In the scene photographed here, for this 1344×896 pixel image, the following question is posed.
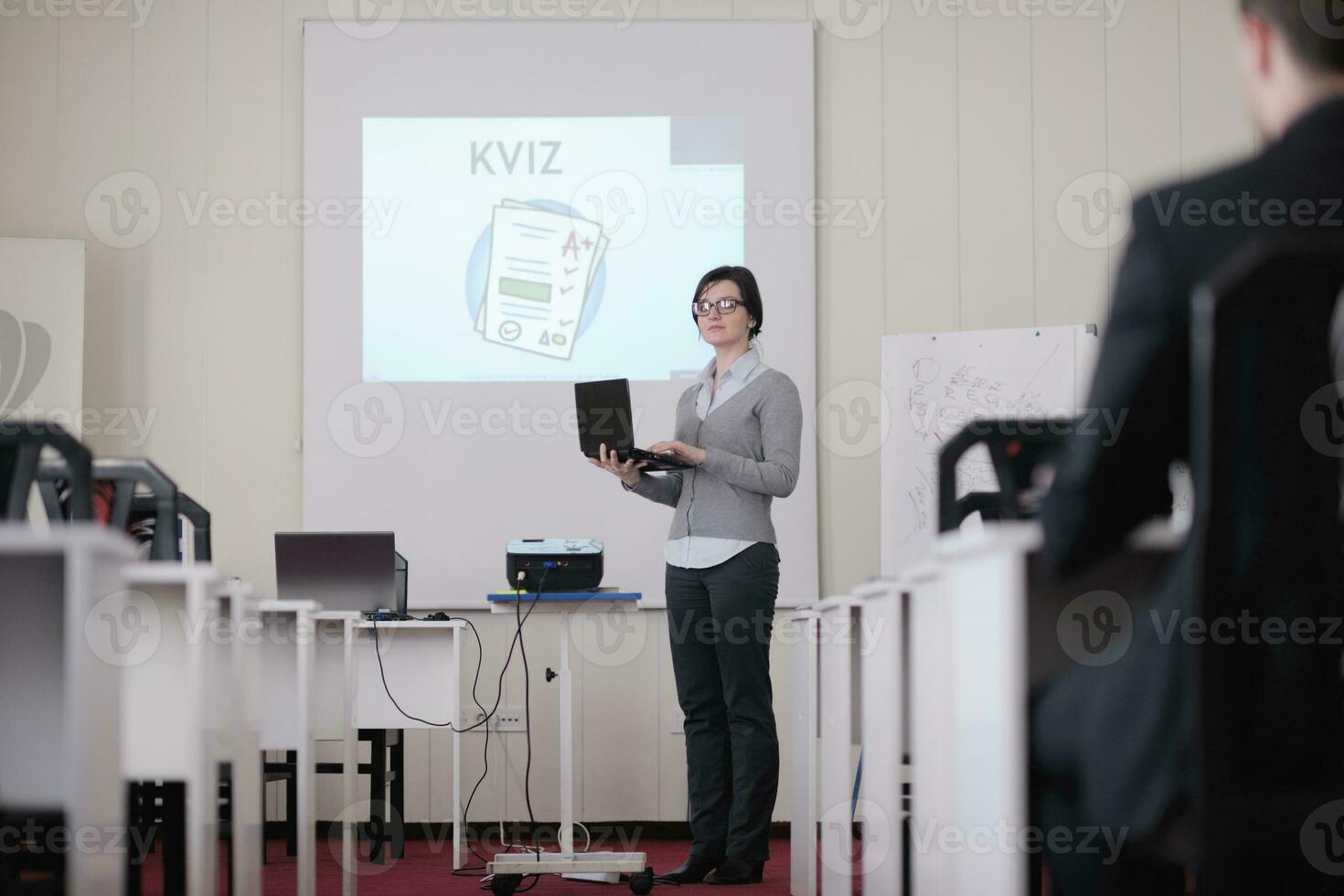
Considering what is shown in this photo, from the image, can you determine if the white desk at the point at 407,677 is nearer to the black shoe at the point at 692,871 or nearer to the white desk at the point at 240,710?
the black shoe at the point at 692,871

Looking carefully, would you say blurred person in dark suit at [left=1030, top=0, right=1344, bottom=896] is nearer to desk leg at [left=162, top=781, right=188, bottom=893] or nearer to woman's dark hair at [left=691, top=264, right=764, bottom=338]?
desk leg at [left=162, top=781, right=188, bottom=893]

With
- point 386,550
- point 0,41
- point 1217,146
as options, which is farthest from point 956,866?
point 0,41

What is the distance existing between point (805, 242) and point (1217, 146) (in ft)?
5.51

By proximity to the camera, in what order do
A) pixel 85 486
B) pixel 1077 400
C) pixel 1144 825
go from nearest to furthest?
pixel 1144 825 → pixel 85 486 → pixel 1077 400

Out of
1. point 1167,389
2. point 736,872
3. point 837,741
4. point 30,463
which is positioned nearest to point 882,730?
point 837,741

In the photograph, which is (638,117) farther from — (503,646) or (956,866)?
(956,866)

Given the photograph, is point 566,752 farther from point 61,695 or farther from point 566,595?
point 61,695

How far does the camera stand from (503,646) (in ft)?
16.3

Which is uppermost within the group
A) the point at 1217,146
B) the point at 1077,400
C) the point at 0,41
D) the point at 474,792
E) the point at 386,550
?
the point at 0,41

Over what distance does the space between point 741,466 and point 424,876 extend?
5.41ft

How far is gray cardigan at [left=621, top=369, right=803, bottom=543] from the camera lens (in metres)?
3.67

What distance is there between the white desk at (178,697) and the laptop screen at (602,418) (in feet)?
4.93

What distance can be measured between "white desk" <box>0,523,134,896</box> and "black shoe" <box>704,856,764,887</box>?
2.21 meters

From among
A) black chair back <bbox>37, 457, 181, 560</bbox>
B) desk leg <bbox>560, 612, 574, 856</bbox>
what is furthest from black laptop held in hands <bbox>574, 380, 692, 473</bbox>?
black chair back <bbox>37, 457, 181, 560</bbox>
